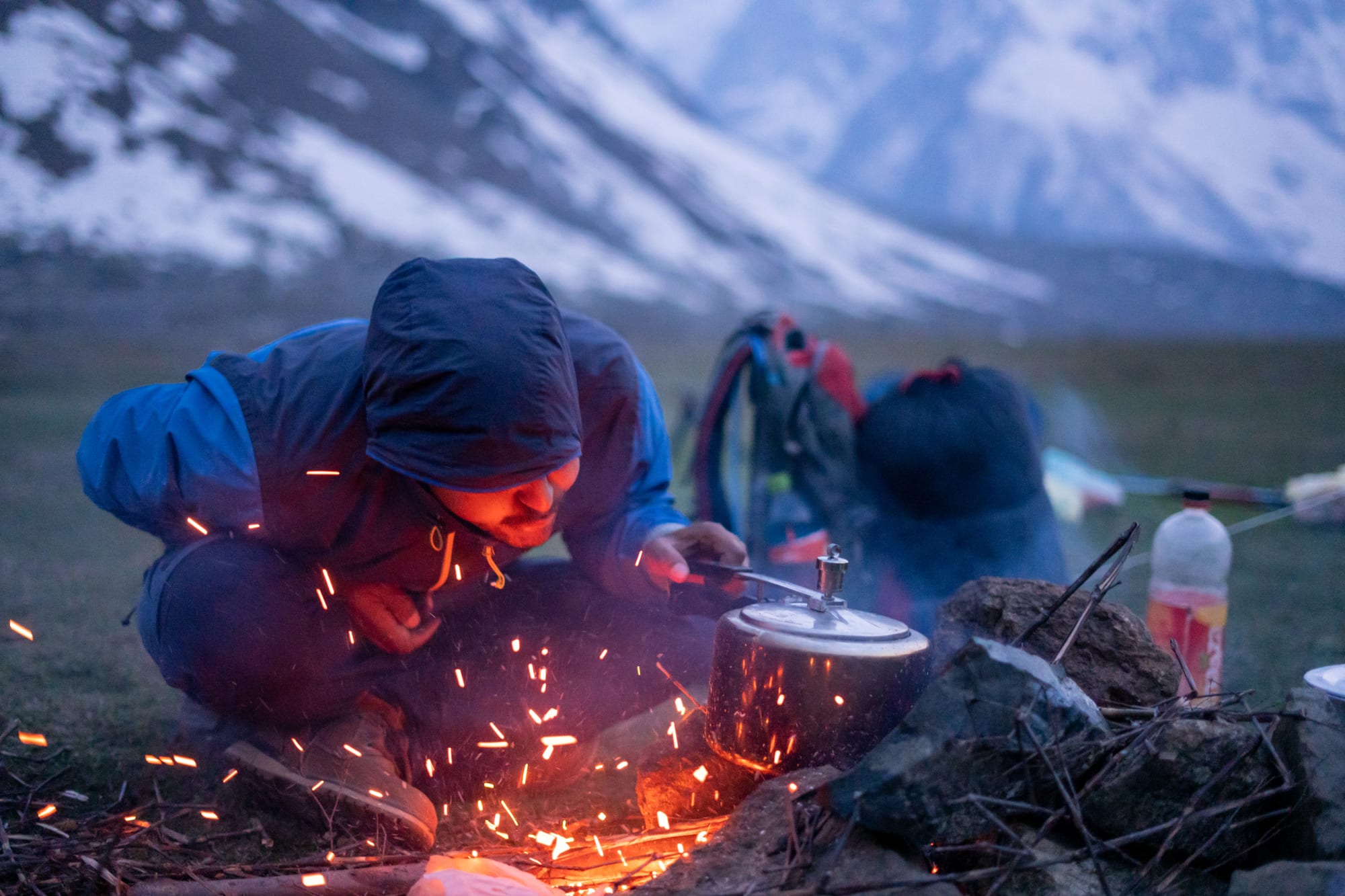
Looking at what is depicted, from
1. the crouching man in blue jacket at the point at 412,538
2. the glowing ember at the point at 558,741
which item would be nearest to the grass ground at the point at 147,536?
the crouching man in blue jacket at the point at 412,538

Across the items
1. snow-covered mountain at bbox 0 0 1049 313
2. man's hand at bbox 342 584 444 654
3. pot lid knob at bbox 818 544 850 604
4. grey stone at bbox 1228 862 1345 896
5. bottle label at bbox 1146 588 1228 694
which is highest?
grey stone at bbox 1228 862 1345 896

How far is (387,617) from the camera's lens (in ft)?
5.89

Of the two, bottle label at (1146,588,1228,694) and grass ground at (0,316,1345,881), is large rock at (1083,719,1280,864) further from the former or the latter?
grass ground at (0,316,1345,881)

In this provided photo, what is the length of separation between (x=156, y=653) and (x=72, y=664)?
2.81 feet

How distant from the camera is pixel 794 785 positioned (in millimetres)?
1444

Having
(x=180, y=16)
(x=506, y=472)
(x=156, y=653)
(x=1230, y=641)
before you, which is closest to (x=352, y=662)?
(x=156, y=653)

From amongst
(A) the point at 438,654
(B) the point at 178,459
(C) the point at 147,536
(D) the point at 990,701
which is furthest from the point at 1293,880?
(C) the point at 147,536

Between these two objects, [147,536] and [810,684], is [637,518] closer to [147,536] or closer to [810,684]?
[810,684]

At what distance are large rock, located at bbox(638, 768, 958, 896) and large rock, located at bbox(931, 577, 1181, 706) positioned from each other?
36cm

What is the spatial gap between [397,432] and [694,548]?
66 cm

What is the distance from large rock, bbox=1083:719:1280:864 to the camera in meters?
1.32

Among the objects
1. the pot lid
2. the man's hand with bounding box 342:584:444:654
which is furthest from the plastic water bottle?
the man's hand with bounding box 342:584:444:654

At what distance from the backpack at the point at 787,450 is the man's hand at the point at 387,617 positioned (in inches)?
52.3

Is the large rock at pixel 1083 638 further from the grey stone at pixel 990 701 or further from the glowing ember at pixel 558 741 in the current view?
the glowing ember at pixel 558 741
